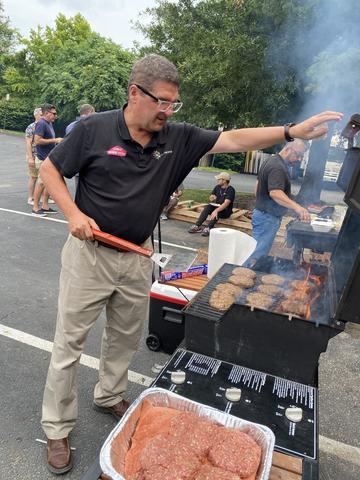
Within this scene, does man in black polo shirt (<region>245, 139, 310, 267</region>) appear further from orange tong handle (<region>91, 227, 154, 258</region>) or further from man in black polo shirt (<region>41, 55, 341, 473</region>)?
orange tong handle (<region>91, 227, 154, 258</region>)

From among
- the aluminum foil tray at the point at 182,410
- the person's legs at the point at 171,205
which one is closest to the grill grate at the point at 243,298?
the aluminum foil tray at the point at 182,410

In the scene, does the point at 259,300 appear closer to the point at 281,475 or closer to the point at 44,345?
the point at 281,475

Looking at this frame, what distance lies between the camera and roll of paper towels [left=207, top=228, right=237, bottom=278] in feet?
11.4

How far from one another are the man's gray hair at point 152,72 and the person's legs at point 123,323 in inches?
36.8

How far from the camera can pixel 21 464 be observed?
228 cm

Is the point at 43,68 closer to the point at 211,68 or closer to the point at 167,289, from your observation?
the point at 211,68

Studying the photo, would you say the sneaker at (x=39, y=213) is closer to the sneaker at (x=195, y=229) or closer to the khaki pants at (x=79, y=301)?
the sneaker at (x=195, y=229)

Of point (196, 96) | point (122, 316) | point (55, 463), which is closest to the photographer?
point (55, 463)

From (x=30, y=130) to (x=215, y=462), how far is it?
25.8ft

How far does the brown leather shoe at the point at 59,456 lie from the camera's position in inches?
88.0

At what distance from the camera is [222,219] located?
26.6 ft

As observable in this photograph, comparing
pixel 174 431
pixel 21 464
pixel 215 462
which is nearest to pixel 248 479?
pixel 215 462

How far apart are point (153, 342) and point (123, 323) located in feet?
3.72

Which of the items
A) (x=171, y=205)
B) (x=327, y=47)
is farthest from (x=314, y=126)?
(x=171, y=205)
